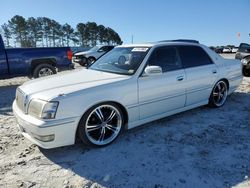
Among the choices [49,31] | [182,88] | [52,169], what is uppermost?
[49,31]

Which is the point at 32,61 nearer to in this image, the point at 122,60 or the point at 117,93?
the point at 122,60

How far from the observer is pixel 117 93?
3.79m

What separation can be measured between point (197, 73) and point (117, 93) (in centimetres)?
199

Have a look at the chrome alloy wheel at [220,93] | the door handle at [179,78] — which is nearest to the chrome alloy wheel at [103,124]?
the door handle at [179,78]

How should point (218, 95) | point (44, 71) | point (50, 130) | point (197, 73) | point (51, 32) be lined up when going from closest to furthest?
1. point (50, 130)
2. point (197, 73)
3. point (218, 95)
4. point (44, 71)
5. point (51, 32)

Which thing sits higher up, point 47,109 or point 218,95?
point 47,109

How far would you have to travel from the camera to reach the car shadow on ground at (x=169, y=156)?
3.02m

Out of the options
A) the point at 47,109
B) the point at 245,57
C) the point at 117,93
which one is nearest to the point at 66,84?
the point at 47,109

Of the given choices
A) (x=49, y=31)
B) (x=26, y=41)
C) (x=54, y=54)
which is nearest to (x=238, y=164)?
(x=54, y=54)

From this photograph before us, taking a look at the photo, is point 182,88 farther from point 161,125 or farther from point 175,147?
point 175,147

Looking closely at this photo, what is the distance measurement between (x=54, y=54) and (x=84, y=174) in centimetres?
696

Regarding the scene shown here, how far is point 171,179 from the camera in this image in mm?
3008

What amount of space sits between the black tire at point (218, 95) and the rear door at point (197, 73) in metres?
0.21

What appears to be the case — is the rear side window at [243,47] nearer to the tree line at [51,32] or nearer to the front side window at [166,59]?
the front side window at [166,59]
